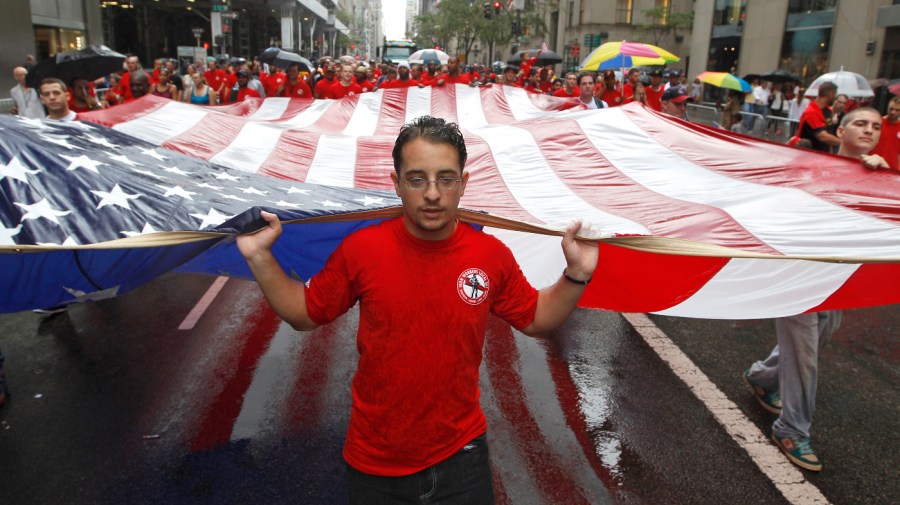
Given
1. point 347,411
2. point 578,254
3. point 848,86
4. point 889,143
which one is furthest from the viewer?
point 848,86

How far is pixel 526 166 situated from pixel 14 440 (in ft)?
12.0

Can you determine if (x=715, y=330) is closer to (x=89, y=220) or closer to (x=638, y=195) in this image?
(x=638, y=195)

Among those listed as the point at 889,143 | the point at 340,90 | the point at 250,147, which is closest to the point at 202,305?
the point at 250,147

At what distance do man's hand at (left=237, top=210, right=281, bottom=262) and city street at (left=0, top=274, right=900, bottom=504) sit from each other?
1922 mm

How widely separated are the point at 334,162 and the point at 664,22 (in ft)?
161

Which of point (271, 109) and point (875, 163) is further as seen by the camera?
point (271, 109)

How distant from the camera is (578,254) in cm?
217

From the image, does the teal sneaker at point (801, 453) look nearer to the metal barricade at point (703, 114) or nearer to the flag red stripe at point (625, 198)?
the flag red stripe at point (625, 198)

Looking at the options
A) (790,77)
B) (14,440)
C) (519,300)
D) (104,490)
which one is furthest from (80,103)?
(790,77)

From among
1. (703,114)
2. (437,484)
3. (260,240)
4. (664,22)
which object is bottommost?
(437,484)

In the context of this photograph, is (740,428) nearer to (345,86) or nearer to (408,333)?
(408,333)

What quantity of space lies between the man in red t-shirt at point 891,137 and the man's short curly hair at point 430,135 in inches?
242

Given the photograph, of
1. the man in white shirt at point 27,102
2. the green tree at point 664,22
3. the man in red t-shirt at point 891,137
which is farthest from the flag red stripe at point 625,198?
the green tree at point 664,22

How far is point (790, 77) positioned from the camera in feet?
63.3
